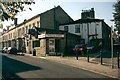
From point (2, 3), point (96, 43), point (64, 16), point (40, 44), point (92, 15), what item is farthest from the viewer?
point (92, 15)

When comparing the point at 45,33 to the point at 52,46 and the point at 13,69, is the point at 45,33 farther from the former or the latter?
the point at 13,69

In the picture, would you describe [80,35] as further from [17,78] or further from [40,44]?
[17,78]

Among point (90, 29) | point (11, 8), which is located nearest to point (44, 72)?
point (11, 8)

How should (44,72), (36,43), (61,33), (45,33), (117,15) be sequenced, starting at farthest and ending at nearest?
(117,15), (36,43), (61,33), (45,33), (44,72)

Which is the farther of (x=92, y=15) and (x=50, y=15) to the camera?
(x=92, y=15)

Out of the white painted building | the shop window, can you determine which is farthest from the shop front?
the white painted building

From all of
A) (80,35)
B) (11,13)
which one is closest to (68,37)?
(80,35)

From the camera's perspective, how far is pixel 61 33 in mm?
39969

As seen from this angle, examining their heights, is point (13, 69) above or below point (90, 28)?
below

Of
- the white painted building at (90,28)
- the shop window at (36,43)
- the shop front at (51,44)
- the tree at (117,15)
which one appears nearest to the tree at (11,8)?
the shop front at (51,44)

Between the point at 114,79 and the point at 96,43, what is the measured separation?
32630 mm

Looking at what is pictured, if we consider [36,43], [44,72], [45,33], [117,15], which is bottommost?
[44,72]

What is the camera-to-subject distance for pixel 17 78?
51.1ft

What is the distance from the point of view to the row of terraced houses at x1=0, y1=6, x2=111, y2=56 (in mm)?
39312
